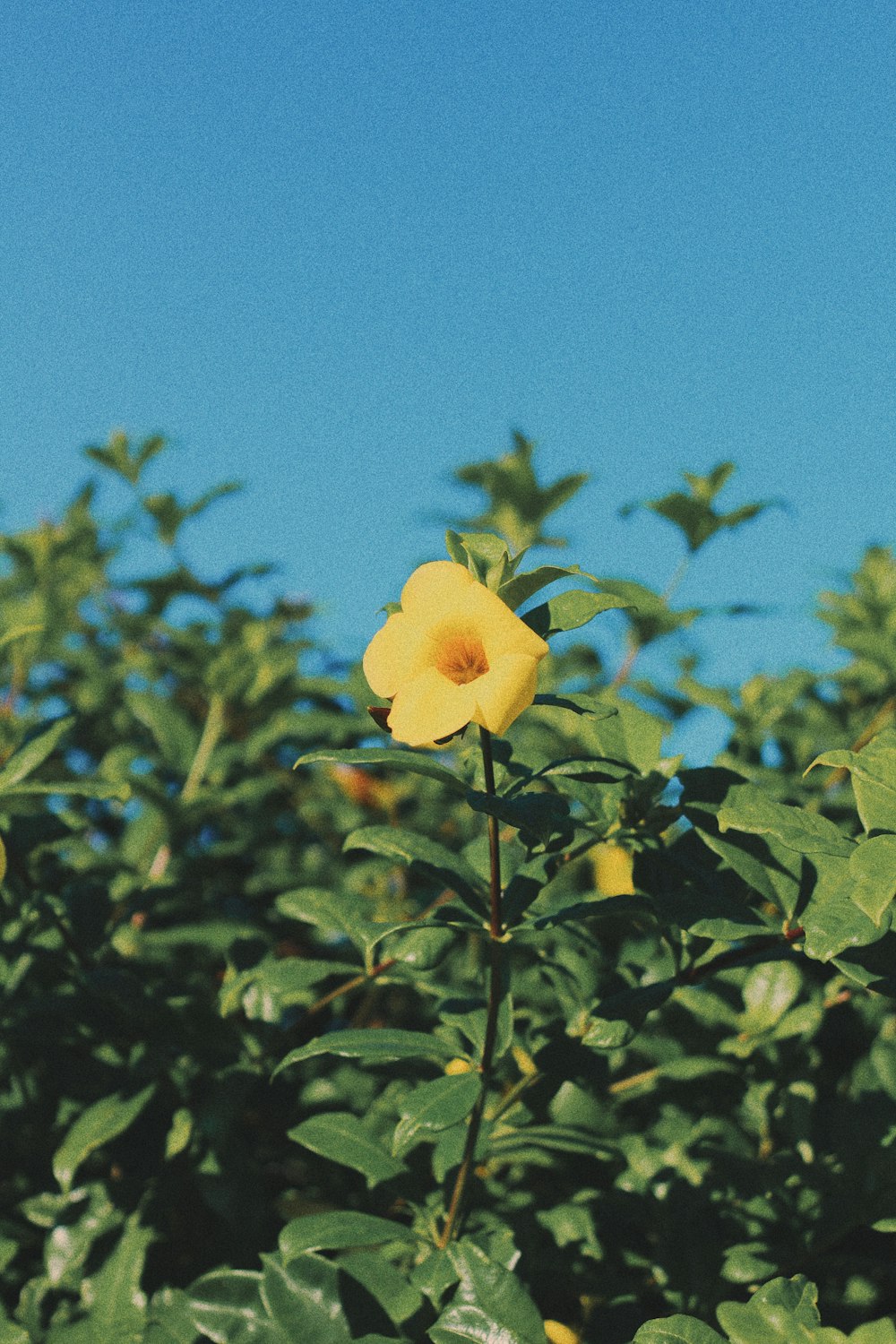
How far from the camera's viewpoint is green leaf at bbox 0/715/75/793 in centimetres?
154

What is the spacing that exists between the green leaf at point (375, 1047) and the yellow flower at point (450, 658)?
40cm

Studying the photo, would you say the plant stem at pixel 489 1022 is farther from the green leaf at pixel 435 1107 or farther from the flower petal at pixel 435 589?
the flower petal at pixel 435 589

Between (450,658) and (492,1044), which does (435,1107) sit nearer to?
(492,1044)

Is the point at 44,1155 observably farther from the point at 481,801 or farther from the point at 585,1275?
the point at 481,801

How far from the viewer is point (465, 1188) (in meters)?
1.32

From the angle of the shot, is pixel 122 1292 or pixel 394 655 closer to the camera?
pixel 394 655

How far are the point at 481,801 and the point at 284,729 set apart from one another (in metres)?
1.44

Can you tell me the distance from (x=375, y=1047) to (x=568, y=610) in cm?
56

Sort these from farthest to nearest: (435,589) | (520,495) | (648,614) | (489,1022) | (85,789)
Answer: (520,495)
(648,614)
(85,789)
(489,1022)
(435,589)

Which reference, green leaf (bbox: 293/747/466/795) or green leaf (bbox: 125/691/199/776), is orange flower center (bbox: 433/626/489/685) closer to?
green leaf (bbox: 293/747/466/795)

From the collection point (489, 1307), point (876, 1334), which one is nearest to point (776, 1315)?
point (876, 1334)

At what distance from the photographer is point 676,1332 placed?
3.35 ft

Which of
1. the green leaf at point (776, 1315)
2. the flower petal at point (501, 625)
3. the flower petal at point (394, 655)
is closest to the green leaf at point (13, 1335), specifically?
the green leaf at point (776, 1315)

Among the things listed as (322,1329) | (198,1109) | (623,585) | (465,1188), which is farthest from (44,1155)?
(623,585)
